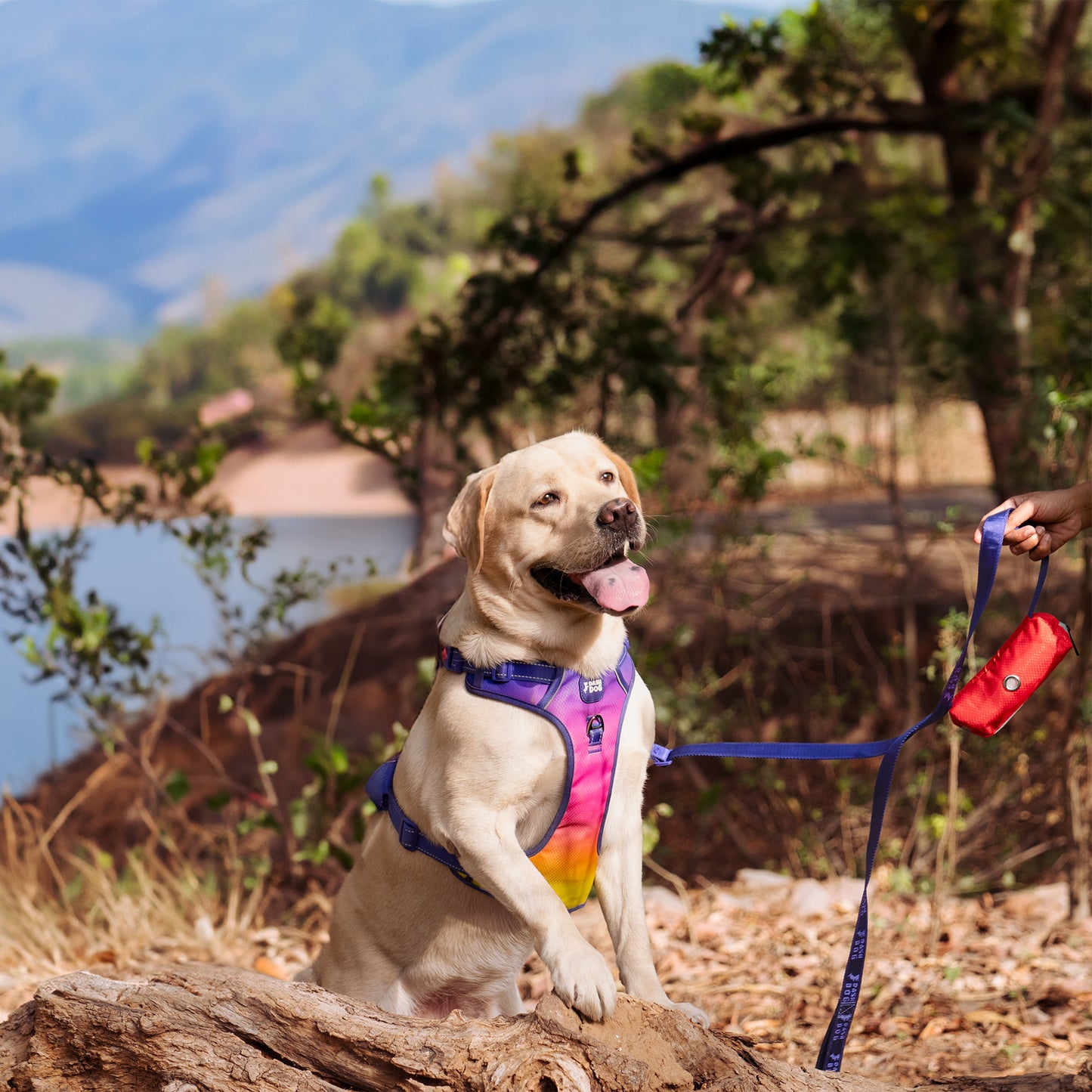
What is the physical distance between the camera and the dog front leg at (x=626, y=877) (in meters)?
2.25

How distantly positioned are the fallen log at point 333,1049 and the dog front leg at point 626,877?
0.21m

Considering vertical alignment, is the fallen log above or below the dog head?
below

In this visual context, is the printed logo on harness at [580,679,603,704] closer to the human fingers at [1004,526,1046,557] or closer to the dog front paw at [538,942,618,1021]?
the dog front paw at [538,942,618,1021]

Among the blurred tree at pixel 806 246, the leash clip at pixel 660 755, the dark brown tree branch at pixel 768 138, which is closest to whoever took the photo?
the leash clip at pixel 660 755

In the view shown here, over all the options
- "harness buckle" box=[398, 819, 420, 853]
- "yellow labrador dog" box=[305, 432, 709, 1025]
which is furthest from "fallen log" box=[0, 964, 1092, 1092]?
"harness buckle" box=[398, 819, 420, 853]

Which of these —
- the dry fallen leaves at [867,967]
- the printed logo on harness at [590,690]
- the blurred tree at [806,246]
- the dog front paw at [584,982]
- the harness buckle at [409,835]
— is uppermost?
the blurred tree at [806,246]

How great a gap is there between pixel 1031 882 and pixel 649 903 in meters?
1.77

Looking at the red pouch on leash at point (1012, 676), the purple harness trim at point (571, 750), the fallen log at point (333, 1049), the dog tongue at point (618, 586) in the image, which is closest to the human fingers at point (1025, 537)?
the red pouch on leash at point (1012, 676)

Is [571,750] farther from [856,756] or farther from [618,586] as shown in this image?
[856,756]

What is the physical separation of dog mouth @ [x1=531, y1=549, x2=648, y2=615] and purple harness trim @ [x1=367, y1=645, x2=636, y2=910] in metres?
0.17

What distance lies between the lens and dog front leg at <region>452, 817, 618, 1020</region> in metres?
1.96

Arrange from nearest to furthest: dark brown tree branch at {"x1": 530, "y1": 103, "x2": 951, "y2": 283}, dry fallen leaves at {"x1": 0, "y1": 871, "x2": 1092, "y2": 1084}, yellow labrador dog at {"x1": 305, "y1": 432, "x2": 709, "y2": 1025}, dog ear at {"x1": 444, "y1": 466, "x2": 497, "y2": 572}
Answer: yellow labrador dog at {"x1": 305, "y1": 432, "x2": 709, "y2": 1025} < dog ear at {"x1": 444, "y1": 466, "x2": 497, "y2": 572} < dry fallen leaves at {"x1": 0, "y1": 871, "x2": 1092, "y2": 1084} < dark brown tree branch at {"x1": 530, "y1": 103, "x2": 951, "y2": 283}

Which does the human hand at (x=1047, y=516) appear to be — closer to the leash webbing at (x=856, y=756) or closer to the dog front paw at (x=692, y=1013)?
the leash webbing at (x=856, y=756)

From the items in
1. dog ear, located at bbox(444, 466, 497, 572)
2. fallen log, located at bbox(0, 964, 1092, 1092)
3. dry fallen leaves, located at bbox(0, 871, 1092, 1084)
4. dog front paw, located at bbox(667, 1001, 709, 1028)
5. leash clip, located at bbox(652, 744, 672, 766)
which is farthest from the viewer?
dry fallen leaves, located at bbox(0, 871, 1092, 1084)
